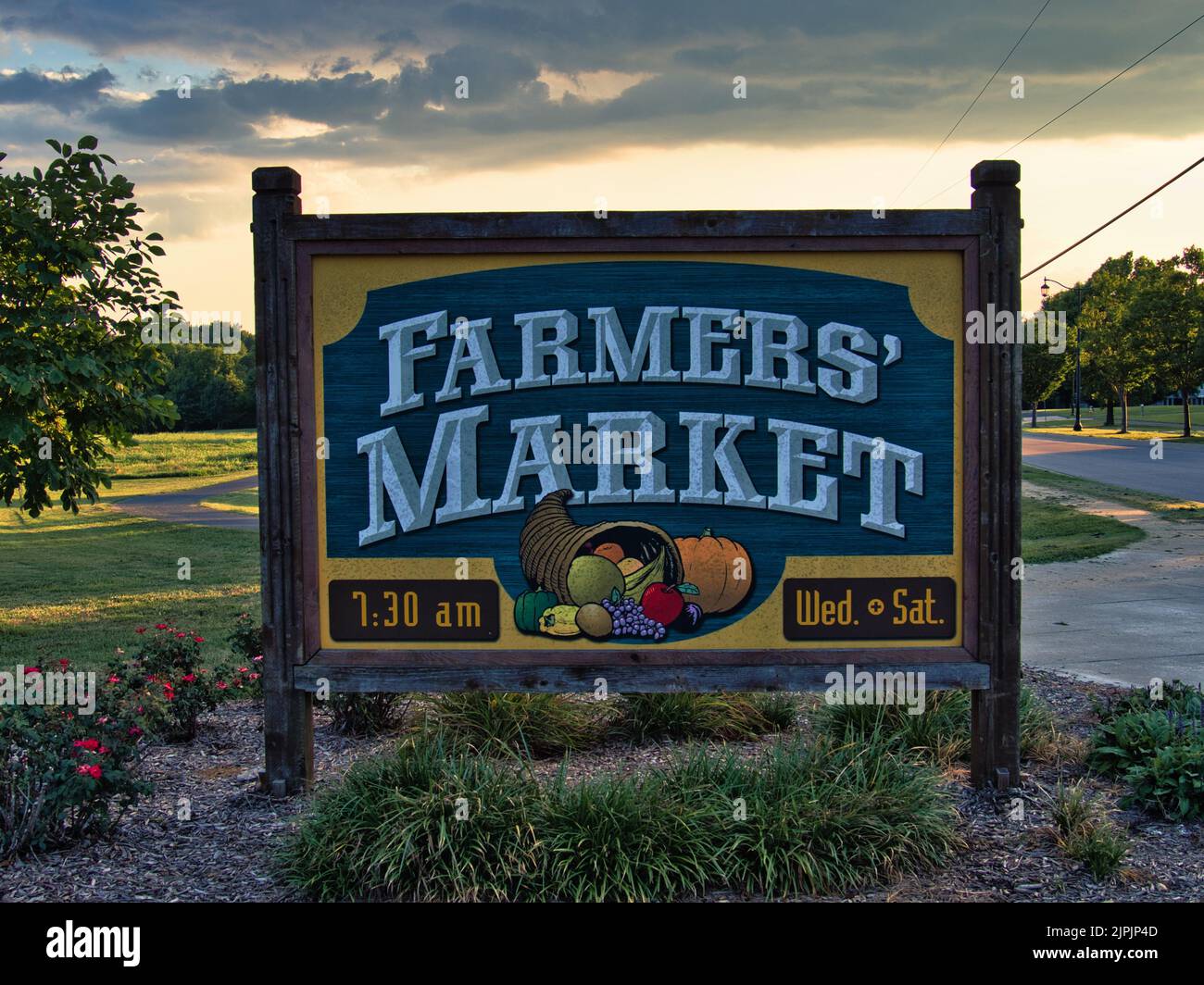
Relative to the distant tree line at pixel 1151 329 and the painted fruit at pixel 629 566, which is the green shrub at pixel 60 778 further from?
the distant tree line at pixel 1151 329

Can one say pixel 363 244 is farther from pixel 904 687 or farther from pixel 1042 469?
pixel 1042 469

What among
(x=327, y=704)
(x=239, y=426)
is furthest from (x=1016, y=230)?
(x=239, y=426)

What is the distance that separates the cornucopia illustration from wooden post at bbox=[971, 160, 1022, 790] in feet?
4.58

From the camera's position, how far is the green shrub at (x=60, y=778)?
16.5 ft

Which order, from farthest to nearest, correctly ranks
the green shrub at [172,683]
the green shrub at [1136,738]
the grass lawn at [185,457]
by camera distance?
1. the grass lawn at [185,457]
2. the green shrub at [172,683]
3. the green shrub at [1136,738]

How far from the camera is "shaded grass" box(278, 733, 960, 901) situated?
4633mm

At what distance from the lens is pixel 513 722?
6.47 m

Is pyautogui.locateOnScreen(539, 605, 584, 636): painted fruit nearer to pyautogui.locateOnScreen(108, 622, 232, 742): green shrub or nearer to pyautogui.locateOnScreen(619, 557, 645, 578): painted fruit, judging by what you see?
pyautogui.locateOnScreen(619, 557, 645, 578): painted fruit

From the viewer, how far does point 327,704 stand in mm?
7254

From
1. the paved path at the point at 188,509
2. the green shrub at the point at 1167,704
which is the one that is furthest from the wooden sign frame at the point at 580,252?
the paved path at the point at 188,509

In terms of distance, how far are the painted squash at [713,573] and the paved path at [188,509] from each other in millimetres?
17690

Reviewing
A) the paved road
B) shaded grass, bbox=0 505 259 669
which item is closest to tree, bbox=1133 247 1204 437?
the paved road

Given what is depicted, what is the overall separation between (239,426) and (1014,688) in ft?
218

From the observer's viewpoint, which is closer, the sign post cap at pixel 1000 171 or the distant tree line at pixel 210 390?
the sign post cap at pixel 1000 171
